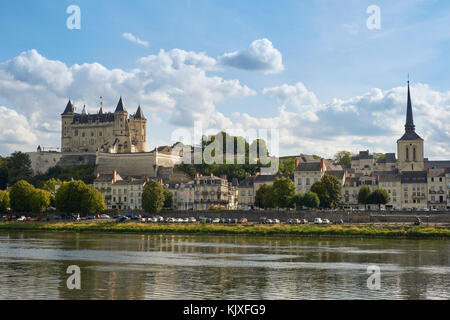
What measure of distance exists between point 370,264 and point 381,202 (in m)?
38.6

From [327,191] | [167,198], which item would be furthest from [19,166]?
[327,191]

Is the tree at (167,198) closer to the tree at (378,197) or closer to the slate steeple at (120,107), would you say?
the tree at (378,197)

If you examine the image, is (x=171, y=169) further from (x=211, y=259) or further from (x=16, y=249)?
(x=211, y=259)

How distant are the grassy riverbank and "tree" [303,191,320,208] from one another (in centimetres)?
910

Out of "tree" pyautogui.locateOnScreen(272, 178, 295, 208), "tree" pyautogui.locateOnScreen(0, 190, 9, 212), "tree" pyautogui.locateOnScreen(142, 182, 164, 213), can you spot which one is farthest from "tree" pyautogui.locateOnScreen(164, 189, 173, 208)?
"tree" pyautogui.locateOnScreen(0, 190, 9, 212)

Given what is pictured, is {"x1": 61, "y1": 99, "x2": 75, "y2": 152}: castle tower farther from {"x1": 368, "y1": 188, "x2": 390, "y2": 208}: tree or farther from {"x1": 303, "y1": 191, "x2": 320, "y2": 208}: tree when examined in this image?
{"x1": 368, "y1": 188, "x2": 390, "y2": 208}: tree

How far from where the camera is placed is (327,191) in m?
66.8

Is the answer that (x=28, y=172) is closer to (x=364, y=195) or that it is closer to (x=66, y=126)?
(x=66, y=126)

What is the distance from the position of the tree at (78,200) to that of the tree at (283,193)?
2004 cm

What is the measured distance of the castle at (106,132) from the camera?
114500 mm

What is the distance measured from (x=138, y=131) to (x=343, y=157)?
40.7 metres

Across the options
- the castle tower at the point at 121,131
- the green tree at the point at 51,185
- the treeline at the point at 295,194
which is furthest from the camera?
the castle tower at the point at 121,131

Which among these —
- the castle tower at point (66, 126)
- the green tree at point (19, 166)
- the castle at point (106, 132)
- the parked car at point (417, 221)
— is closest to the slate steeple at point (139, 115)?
the castle at point (106, 132)

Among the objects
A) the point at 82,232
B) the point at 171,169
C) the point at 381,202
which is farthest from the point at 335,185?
the point at 171,169
